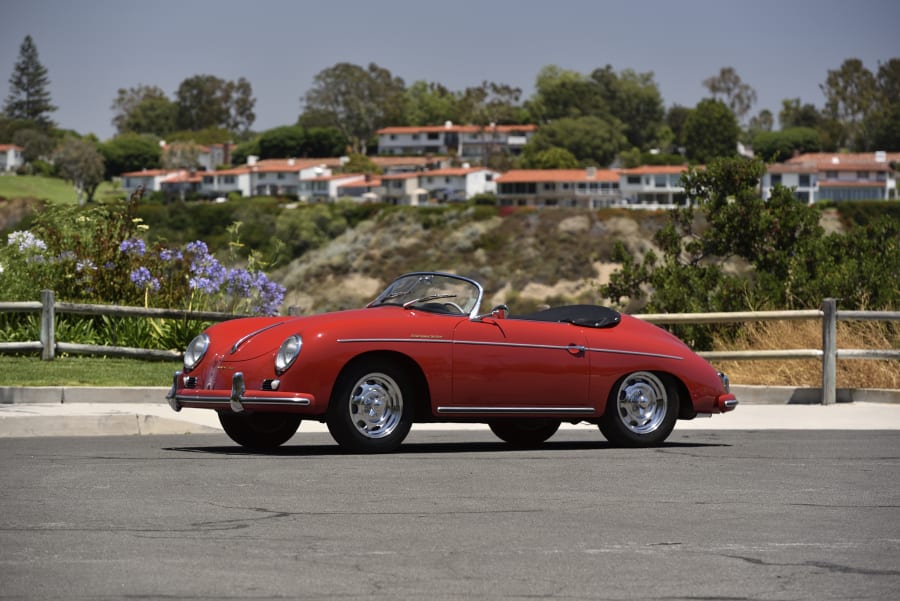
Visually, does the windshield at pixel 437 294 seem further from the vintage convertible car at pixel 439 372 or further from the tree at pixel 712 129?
the tree at pixel 712 129

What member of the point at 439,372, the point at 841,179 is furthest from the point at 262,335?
the point at 841,179

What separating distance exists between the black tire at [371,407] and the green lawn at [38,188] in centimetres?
15313

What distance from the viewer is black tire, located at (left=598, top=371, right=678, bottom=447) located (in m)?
11.8

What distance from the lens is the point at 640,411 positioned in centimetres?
1202

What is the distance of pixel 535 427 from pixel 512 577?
20.7 feet

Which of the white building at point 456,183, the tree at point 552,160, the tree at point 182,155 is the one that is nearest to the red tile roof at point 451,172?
the white building at point 456,183

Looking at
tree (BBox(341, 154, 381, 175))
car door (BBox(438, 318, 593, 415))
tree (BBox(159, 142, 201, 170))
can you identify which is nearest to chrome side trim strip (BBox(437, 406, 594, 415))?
car door (BBox(438, 318, 593, 415))

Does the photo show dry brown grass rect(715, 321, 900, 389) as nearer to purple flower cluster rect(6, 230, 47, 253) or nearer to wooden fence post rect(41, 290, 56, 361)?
wooden fence post rect(41, 290, 56, 361)

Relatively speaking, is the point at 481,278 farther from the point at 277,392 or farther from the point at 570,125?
the point at 277,392

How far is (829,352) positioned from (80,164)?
557ft

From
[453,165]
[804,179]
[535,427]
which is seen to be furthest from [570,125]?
[535,427]

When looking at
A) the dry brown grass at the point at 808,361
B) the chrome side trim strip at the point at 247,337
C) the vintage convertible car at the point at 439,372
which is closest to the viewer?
the vintage convertible car at the point at 439,372

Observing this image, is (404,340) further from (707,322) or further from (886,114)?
(886,114)

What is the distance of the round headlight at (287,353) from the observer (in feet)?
34.6
